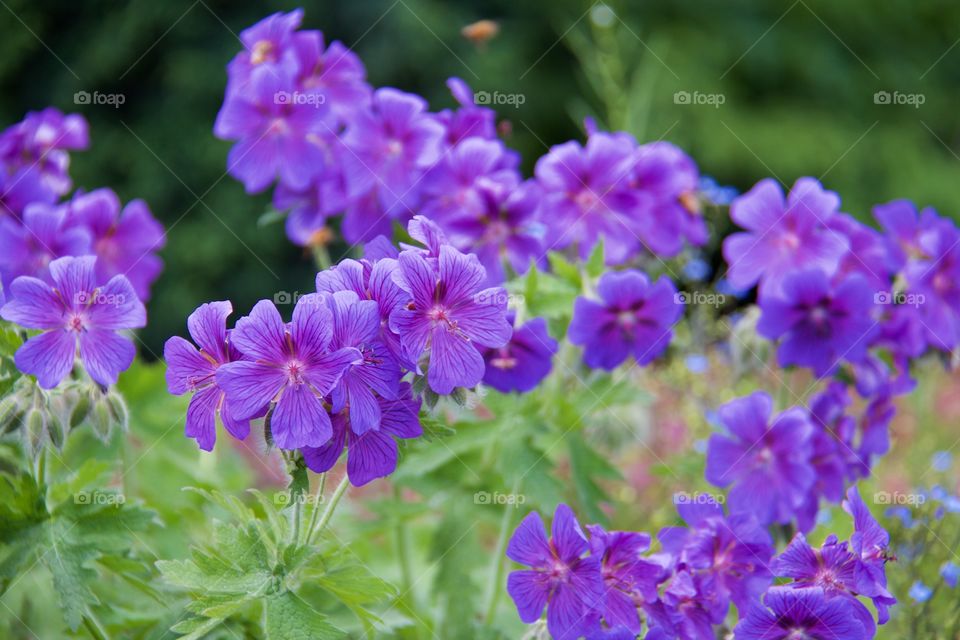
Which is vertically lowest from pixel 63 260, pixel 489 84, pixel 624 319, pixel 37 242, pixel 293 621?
pixel 293 621

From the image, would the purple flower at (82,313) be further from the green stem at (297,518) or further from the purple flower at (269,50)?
the purple flower at (269,50)

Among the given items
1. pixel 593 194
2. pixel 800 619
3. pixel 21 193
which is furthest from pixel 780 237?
pixel 21 193

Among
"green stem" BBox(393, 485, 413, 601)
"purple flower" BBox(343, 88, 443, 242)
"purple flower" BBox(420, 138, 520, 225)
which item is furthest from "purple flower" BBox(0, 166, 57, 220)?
"green stem" BBox(393, 485, 413, 601)

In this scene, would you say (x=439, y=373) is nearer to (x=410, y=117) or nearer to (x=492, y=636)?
(x=492, y=636)

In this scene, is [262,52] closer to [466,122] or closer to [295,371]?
[466,122]

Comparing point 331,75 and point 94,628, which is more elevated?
point 331,75

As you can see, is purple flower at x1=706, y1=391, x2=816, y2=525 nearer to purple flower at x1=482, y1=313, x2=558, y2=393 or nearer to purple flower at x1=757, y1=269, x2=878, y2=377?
purple flower at x1=757, y1=269, x2=878, y2=377
